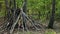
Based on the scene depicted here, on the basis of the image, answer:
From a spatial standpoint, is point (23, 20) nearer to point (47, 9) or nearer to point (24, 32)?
point (24, 32)

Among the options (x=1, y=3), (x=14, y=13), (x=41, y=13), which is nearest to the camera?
(x=14, y=13)

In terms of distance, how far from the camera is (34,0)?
20.6 metres

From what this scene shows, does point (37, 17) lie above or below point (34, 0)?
below

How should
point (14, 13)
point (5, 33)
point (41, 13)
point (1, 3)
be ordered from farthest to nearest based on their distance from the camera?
point (41, 13)
point (1, 3)
point (14, 13)
point (5, 33)

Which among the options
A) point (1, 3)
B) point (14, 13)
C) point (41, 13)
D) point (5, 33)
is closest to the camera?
point (5, 33)

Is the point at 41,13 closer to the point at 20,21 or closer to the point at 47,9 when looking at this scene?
the point at 47,9

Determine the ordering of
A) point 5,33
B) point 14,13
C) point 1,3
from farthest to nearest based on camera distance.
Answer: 1. point 1,3
2. point 14,13
3. point 5,33

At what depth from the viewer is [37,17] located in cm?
2252

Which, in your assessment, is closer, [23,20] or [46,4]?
[23,20]

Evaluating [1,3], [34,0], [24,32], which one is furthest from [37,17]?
[24,32]

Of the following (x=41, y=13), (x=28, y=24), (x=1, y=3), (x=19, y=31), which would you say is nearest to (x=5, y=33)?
(x=19, y=31)

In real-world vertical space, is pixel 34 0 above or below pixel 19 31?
above

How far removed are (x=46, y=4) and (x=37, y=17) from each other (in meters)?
2.90

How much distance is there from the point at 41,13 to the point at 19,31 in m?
9.39
